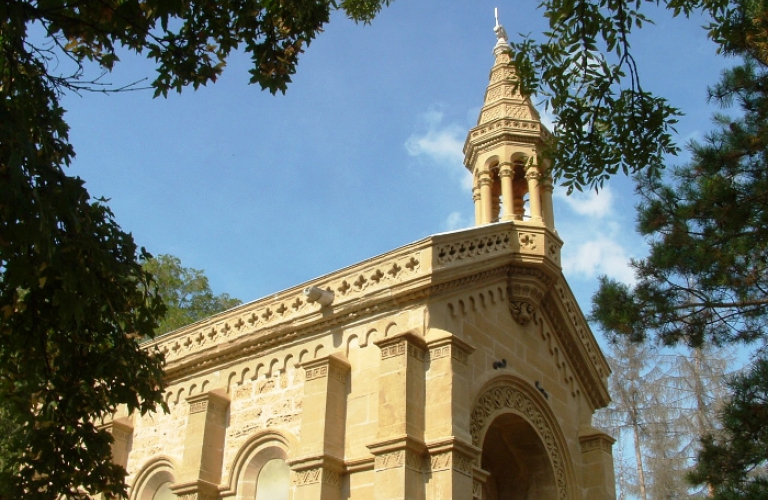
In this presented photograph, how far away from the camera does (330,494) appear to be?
42.7 ft

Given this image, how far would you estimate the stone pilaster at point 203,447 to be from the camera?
1471 centimetres

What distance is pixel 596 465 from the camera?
16359 millimetres

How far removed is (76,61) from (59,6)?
1022mm

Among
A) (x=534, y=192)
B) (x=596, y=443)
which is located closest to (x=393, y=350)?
(x=596, y=443)

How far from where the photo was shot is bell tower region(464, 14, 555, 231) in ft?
58.6

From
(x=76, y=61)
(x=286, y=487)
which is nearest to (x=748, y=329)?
(x=286, y=487)

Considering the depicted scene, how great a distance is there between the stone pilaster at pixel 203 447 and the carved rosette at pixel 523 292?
5.32 metres

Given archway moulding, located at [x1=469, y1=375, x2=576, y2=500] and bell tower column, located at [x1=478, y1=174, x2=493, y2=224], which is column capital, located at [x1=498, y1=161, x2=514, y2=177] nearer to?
bell tower column, located at [x1=478, y1=174, x2=493, y2=224]

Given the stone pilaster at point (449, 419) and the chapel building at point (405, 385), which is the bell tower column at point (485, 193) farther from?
the stone pilaster at point (449, 419)

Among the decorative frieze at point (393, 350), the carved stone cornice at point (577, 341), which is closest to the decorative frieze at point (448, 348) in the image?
the decorative frieze at point (393, 350)

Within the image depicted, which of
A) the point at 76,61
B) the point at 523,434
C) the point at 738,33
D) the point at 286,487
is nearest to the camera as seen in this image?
the point at 76,61

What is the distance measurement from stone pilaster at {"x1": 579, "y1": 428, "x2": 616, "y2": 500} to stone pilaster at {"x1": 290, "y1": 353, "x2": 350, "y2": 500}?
5338mm

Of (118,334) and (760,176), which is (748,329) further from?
(118,334)

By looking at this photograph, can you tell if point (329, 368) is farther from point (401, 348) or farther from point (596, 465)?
point (596, 465)
